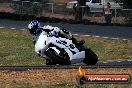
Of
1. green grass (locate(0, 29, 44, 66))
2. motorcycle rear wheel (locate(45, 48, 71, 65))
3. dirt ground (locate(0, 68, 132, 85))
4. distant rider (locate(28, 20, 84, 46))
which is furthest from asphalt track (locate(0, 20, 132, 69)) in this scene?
dirt ground (locate(0, 68, 132, 85))

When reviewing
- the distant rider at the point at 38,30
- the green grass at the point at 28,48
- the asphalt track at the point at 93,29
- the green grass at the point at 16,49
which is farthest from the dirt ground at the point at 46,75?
the asphalt track at the point at 93,29

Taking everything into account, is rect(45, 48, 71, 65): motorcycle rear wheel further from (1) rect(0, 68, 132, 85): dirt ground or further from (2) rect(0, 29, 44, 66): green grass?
(2) rect(0, 29, 44, 66): green grass

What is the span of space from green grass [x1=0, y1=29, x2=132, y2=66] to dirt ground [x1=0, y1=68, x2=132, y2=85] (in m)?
6.87

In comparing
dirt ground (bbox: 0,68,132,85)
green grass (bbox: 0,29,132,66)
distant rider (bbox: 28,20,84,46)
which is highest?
distant rider (bbox: 28,20,84,46)

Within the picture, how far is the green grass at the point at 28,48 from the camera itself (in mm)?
23031

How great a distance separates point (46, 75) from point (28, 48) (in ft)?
45.3

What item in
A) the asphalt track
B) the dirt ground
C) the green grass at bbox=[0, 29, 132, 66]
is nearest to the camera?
the dirt ground

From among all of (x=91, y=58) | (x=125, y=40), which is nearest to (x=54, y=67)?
(x=91, y=58)

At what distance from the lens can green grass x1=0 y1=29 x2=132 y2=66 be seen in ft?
75.6

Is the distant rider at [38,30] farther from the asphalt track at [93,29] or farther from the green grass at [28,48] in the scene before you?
the asphalt track at [93,29]

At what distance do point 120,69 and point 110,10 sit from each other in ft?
77.3

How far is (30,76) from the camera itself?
534 inches

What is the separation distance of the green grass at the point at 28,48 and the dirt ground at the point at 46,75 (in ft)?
22.6

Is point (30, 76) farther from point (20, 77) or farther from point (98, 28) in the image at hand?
point (98, 28)
